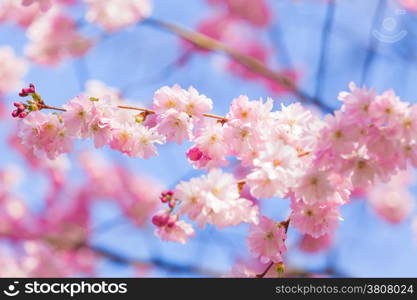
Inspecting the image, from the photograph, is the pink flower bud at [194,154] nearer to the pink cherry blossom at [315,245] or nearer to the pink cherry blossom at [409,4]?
the pink cherry blossom at [315,245]

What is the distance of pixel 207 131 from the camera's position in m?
2.28

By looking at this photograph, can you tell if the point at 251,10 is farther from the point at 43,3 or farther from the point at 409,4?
the point at 43,3

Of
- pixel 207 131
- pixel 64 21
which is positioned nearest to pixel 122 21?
pixel 64 21

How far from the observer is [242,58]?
4738 mm

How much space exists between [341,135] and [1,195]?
788 cm

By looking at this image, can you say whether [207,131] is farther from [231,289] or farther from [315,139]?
[231,289]

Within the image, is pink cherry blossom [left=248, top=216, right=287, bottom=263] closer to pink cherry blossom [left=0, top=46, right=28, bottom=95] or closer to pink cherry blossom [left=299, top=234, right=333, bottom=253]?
pink cherry blossom [left=299, top=234, right=333, bottom=253]

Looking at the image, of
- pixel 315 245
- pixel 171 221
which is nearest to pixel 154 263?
pixel 315 245

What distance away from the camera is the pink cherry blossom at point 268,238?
2256 millimetres

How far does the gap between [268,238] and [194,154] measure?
1.60 ft

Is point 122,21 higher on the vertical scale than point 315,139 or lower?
higher

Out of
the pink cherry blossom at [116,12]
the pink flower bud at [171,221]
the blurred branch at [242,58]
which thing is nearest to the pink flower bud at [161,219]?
the pink flower bud at [171,221]

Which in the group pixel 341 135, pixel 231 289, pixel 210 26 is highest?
pixel 210 26

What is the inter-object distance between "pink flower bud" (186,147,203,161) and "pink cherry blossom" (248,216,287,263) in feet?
1.27
